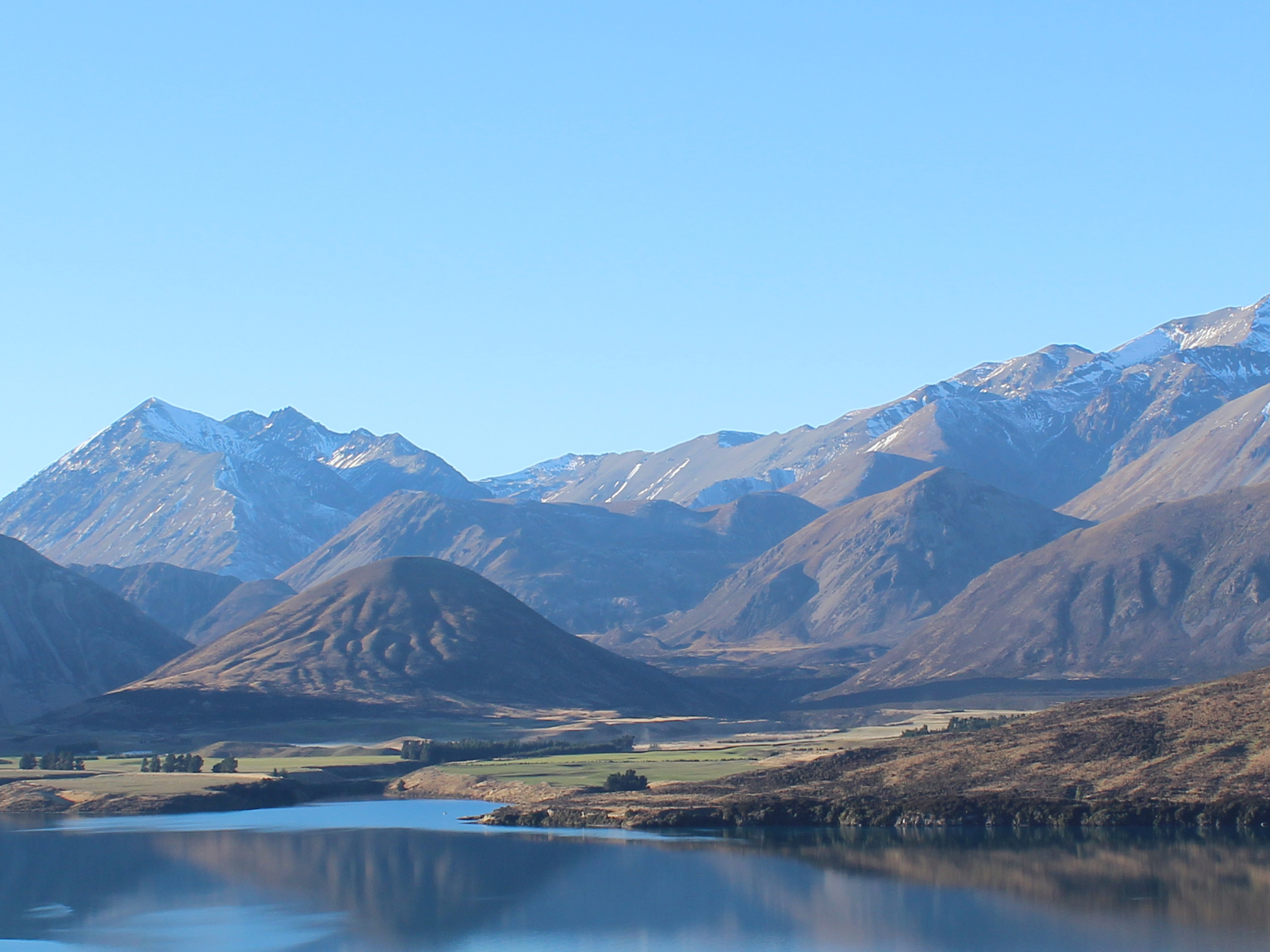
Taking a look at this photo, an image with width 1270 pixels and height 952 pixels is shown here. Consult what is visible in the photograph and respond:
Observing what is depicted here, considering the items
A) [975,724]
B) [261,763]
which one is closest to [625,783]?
[975,724]

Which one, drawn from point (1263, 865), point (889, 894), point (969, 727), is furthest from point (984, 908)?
point (969, 727)

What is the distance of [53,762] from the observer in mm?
177500

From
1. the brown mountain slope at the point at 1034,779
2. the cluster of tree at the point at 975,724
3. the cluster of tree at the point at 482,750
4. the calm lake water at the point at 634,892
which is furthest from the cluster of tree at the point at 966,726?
the calm lake water at the point at 634,892

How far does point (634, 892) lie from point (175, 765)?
93.7 metres

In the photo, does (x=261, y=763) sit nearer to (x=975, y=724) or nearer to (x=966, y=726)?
(x=966, y=726)

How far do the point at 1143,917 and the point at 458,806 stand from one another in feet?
250

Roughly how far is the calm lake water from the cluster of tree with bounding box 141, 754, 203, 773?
1866 inches

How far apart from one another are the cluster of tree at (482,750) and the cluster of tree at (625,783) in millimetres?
39788

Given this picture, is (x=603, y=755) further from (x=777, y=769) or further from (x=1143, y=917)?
(x=1143, y=917)

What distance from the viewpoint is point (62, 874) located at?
10594 centimetres

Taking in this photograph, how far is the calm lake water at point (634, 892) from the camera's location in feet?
262

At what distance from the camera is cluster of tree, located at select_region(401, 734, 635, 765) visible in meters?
184

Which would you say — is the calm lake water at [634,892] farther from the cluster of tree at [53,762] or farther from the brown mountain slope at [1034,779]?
the cluster of tree at [53,762]

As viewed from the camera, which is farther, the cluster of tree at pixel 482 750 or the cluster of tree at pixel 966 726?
the cluster of tree at pixel 482 750
